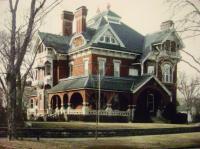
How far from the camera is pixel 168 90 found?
17.4 metres

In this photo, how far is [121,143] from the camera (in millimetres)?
12219

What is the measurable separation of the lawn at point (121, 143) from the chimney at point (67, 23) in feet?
49.3

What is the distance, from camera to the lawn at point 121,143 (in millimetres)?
11164

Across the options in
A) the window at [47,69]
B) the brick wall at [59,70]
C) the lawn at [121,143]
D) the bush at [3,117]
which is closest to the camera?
the lawn at [121,143]

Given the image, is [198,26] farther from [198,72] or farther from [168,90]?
[168,90]

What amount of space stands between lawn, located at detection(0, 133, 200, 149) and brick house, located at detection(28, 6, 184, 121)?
480cm

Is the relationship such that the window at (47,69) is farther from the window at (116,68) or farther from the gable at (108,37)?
the window at (116,68)

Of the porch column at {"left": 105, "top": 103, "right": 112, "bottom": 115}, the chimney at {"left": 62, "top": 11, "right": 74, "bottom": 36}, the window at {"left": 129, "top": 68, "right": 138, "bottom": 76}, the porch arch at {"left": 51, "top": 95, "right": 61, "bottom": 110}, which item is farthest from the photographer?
the chimney at {"left": 62, "top": 11, "right": 74, "bottom": 36}

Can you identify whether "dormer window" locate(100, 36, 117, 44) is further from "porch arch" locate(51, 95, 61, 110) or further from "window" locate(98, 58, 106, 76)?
"porch arch" locate(51, 95, 61, 110)

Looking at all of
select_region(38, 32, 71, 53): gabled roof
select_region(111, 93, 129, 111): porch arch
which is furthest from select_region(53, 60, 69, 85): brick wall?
select_region(111, 93, 129, 111): porch arch

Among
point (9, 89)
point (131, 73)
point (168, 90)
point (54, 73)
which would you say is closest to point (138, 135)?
point (168, 90)

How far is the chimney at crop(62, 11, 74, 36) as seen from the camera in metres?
27.3

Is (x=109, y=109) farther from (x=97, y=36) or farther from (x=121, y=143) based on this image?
(x=121, y=143)

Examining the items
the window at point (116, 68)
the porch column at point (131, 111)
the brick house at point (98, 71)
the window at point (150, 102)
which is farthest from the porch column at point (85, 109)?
the window at point (150, 102)
